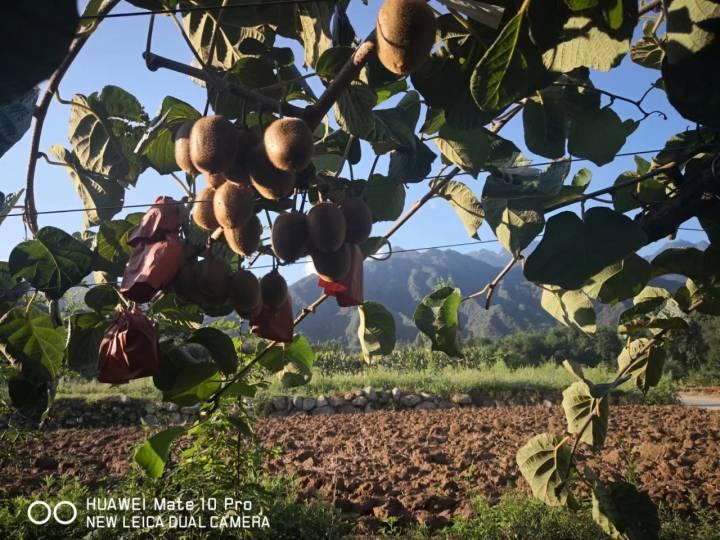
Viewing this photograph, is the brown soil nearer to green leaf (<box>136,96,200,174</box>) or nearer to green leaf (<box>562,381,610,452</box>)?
Result: green leaf (<box>562,381,610,452</box>)

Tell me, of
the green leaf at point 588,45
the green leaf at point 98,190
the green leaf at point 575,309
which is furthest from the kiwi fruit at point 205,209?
the green leaf at point 575,309

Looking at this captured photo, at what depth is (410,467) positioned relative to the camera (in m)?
4.80

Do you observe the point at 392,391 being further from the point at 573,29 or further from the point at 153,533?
the point at 573,29

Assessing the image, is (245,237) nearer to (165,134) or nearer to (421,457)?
(165,134)

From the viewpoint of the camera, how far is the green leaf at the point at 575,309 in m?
1.49

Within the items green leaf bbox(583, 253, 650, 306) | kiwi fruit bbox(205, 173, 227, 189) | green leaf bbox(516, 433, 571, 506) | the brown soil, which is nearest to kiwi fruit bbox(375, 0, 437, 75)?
kiwi fruit bbox(205, 173, 227, 189)

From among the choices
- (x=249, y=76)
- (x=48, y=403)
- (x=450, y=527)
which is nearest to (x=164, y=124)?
(x=249, y=76)

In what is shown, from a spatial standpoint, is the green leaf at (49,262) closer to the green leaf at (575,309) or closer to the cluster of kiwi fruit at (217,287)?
the cluster of kiwi fruit at (217,287)

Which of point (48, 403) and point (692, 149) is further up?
point (692, 149)

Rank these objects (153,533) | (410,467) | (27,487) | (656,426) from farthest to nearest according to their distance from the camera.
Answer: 1. (656,426)
2. (410,467)
3. (27,487)
4. (153,533)

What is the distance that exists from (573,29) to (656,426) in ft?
24.9

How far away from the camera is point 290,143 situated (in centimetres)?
72

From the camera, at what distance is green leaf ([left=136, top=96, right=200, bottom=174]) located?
100 cm

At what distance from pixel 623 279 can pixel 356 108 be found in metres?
0.81
